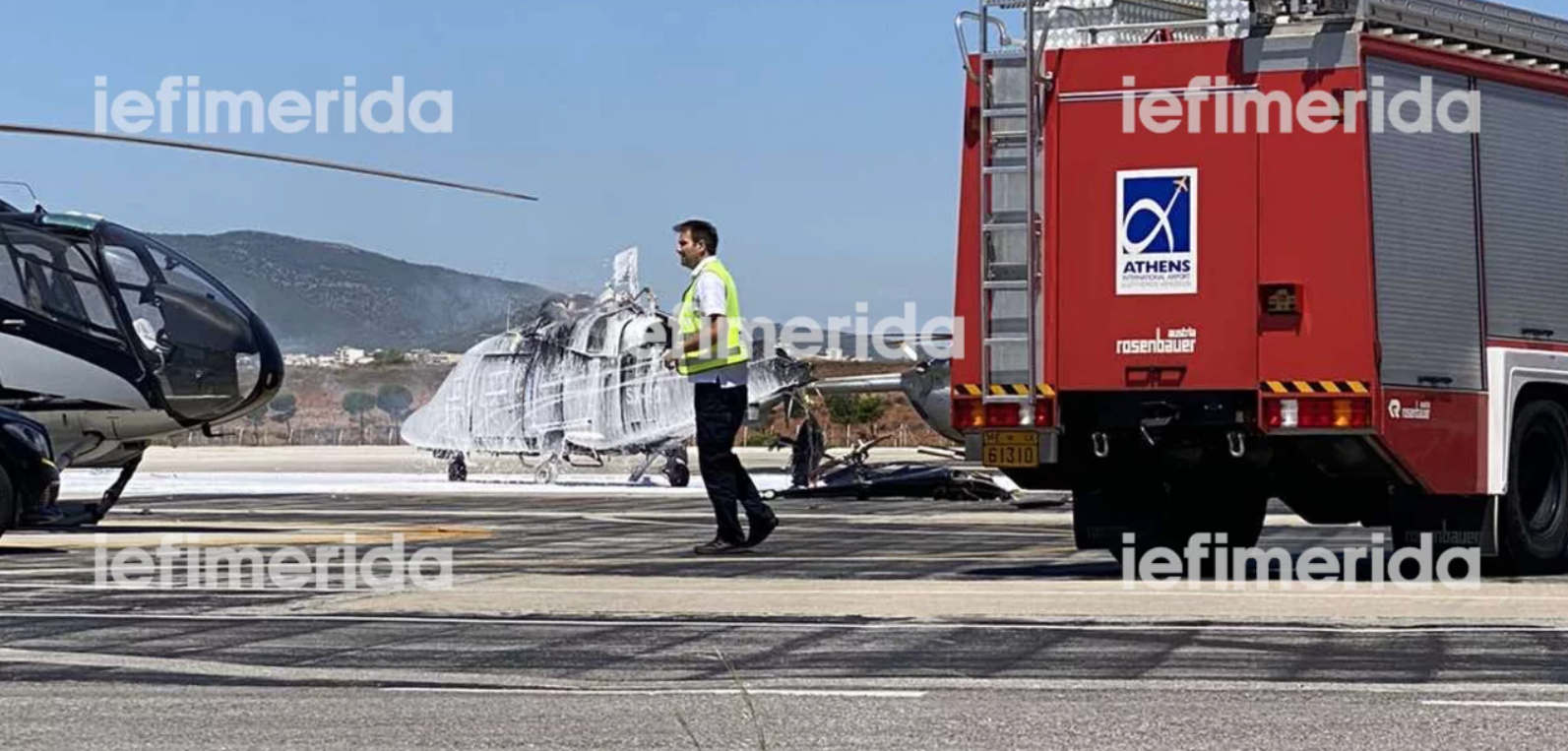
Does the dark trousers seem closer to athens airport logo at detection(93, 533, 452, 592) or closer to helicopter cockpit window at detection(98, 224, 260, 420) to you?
athens airport logo at detection(93, 533, 452, 592)

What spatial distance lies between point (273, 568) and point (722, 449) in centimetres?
283

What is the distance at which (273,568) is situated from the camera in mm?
13312

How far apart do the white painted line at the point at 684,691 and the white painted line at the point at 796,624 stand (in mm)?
1884

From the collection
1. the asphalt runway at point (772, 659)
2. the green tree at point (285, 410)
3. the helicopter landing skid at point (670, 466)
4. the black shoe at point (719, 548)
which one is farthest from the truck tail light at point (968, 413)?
the green tree at point (285, 410)

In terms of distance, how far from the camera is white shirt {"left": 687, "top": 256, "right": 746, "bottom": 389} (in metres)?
14.3

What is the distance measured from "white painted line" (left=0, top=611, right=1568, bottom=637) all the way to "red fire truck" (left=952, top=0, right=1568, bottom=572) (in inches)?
101

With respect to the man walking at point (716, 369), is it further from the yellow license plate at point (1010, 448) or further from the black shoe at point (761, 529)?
the yellow license plate at point (1010, 448)

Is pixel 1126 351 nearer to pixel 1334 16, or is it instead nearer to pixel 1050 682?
pixel 1334 16

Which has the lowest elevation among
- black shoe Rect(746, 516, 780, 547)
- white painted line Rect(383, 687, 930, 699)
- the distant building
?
white painted line Rect(383, 687, 930, 699)

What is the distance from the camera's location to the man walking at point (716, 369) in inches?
562

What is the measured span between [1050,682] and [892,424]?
87096 millimetres

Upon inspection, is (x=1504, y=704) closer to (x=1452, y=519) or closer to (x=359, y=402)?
(x=1452, y=519)

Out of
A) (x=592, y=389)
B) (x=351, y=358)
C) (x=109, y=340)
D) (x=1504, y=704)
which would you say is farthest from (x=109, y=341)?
(x=351, y=358)

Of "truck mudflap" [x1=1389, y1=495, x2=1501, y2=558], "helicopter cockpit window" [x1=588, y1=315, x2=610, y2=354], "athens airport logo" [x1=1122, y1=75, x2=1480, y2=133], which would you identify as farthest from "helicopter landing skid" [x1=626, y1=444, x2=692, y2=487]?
"athens airport logo" [x1=1122, y1=75, x2=1480, y2=133]
